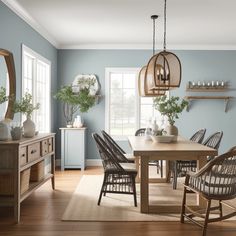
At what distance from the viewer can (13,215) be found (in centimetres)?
367

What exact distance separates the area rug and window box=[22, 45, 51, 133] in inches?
67.8

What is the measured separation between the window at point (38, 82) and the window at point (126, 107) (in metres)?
1.40

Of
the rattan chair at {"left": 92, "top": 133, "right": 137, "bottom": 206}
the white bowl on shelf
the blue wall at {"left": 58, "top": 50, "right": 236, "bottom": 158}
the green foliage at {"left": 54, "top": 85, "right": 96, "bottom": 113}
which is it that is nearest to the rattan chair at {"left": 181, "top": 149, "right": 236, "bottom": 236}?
the rattan chair at {"left": 92, "top": 133, "right": 137, "bottom": 206}

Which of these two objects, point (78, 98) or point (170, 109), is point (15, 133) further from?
point (78, 98)

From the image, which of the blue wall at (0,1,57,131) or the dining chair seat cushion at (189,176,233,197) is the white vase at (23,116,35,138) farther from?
the dining chair seat cushion at (189,176,233,197)

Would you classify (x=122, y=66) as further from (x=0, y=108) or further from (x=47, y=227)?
(x=47, y=227)

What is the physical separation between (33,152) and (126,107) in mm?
3609

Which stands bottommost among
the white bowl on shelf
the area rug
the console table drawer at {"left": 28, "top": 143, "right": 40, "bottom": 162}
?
the area rug

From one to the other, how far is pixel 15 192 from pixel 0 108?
4.15 feet

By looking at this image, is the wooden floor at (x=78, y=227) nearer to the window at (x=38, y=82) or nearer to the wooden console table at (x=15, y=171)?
the wooden console table at (x=15, y=171)

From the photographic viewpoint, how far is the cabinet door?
266 inches

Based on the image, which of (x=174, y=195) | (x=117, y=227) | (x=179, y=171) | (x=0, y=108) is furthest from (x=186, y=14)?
(x=117, y=227)

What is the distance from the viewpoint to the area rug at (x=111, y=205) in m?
3.61

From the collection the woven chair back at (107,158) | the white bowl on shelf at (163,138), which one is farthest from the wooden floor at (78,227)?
the white bowl on shelf at (163,138)
